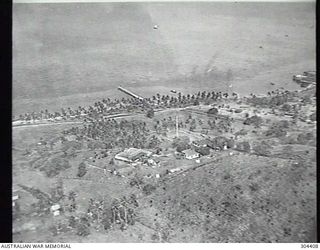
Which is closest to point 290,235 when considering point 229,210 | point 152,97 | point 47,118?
point 229,210

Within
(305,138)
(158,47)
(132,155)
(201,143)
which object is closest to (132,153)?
(132,155)

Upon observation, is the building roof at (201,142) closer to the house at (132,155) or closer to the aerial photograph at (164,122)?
the aerial photograph at (164,122)

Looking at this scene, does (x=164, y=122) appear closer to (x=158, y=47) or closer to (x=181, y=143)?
(x=181, y=143)

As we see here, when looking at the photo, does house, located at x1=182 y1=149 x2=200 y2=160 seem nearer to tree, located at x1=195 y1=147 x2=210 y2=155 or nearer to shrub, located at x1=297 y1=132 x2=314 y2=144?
tree, located at x1=195 y1=147 x2=210 y2=155

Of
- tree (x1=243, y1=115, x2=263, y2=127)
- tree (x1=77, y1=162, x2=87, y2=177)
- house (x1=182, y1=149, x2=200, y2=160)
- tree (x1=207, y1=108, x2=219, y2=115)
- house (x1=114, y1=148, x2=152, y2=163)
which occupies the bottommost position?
tree (x1=77, y1=162, x2=87, y2=177)

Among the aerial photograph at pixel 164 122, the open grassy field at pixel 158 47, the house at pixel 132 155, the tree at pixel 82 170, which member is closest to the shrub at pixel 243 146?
the aerial photograph at pixel 164 122

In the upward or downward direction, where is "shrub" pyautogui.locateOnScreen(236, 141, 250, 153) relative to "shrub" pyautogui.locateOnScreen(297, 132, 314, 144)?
downward

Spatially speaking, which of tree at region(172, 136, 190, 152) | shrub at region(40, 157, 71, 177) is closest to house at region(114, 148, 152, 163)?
tree at region(172, 136, 190, 152)
